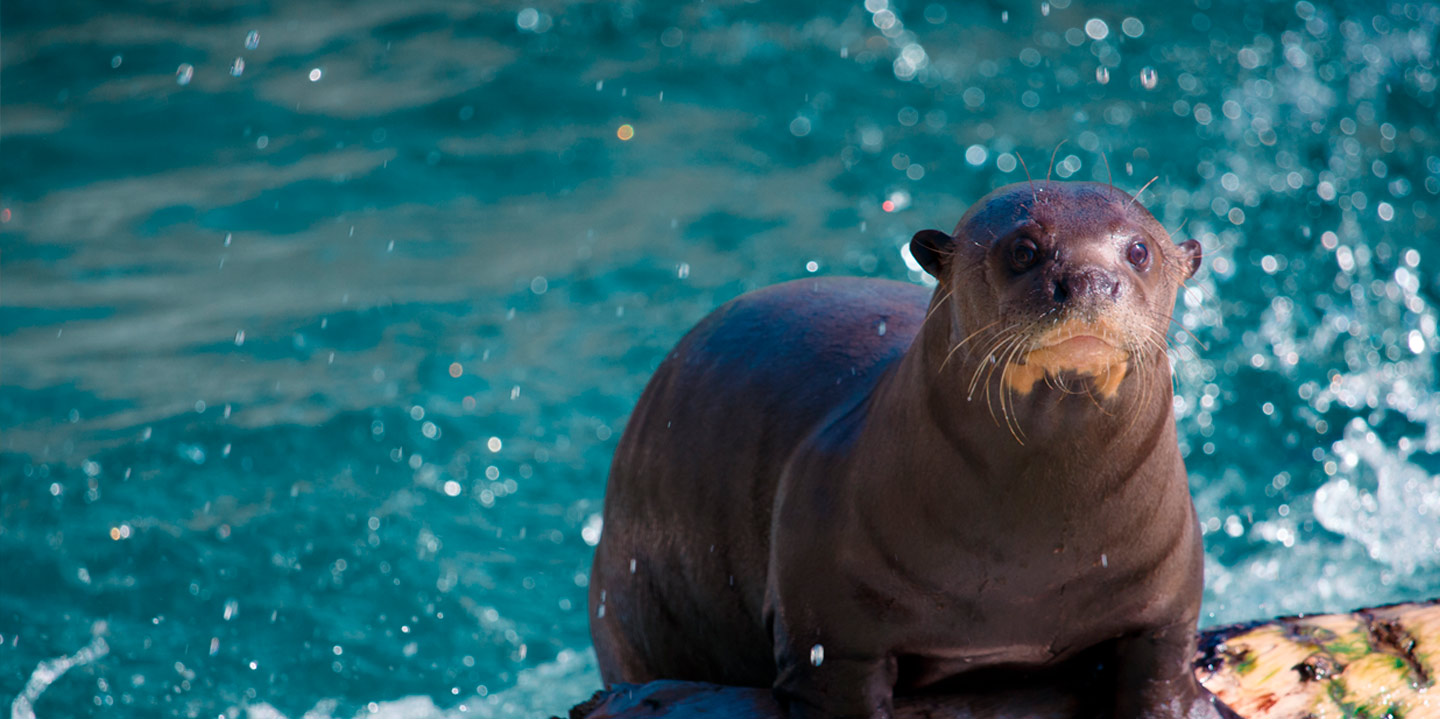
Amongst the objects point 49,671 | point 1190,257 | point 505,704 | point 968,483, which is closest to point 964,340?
point 968,483

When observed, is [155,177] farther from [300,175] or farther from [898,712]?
[898,712]

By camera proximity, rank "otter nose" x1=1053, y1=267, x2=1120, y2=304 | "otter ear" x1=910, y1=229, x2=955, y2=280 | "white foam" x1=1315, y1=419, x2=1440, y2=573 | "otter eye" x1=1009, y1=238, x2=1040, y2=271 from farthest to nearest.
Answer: "white foam" x1=1315, y1=419, x2=1440, y2=573 < "otter ear" x1=910, y1=229, x2=955, y2=280 < "otter eye" x1=1009, y1=238, x2=1040, y2=271 < "otter nose" x1=1053, y1=267, x2=1120, y2=304

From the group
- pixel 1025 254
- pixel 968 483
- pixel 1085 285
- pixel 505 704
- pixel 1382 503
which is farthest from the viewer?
pixel 1382 503

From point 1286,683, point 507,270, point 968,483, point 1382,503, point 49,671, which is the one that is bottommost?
point 49,671

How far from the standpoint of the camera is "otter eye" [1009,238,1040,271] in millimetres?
2348

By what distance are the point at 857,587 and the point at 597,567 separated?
1.23 metres

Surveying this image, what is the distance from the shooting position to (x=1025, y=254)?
2352 millimetres

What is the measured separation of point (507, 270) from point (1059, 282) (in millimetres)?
5748

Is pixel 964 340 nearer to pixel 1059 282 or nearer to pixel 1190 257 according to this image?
pixel 1059 282

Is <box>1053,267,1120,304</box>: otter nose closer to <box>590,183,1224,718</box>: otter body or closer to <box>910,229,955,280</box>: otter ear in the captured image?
<box>590,183,1224,718</box>: otter body

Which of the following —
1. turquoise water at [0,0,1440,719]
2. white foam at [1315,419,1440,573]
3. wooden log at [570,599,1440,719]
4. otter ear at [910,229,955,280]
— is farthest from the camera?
white foam at [1315,419,1440,573]

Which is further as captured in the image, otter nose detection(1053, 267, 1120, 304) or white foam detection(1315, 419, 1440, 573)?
white foam detection(1315, 419, 1440, 573)

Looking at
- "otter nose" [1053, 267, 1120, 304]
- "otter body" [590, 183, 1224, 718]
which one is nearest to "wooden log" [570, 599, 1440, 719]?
"otter body" [590, 183, 1224, 718]

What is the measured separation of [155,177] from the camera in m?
8.59
